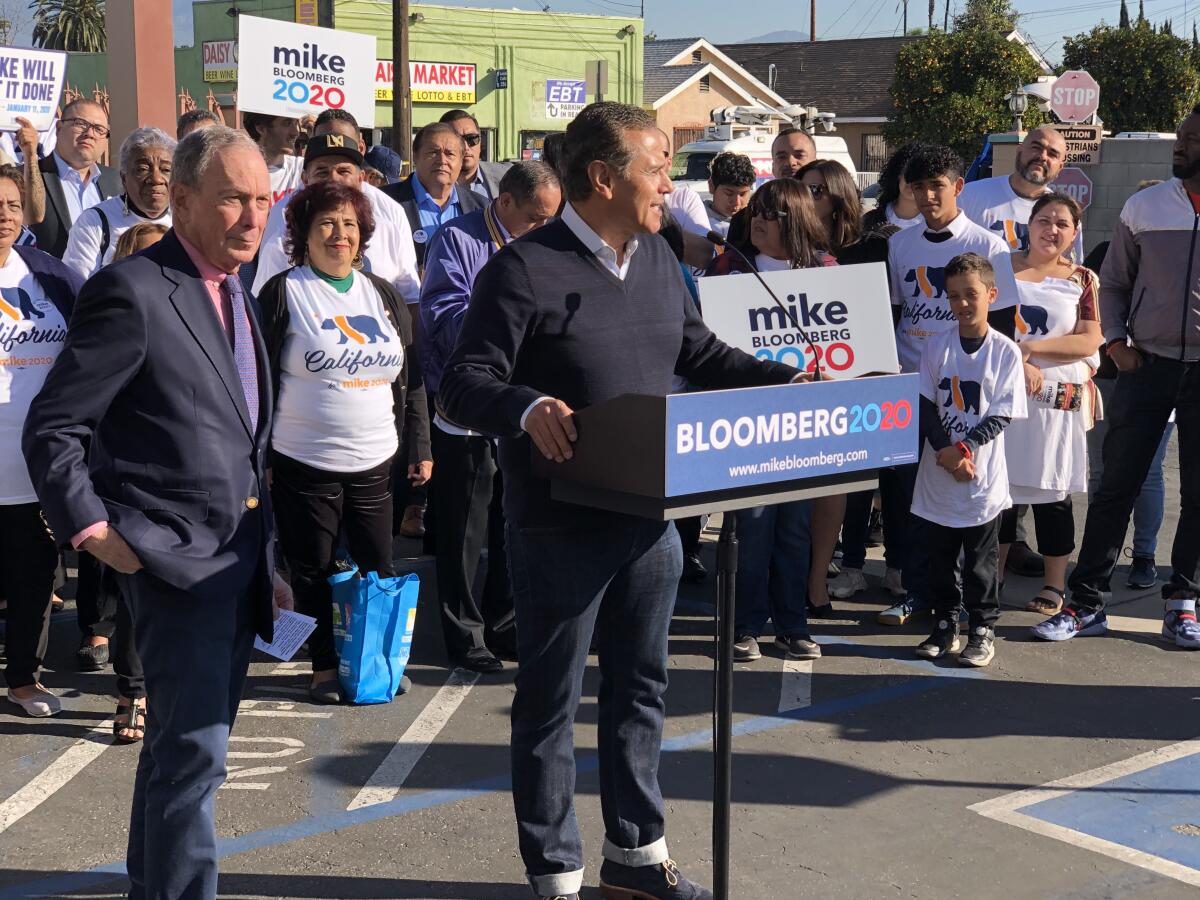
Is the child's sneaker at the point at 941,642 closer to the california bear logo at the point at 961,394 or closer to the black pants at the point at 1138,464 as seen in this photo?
the black pants at the point at 1138,464

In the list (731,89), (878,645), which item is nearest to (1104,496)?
(878,645)

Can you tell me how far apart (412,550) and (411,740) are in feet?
9.79

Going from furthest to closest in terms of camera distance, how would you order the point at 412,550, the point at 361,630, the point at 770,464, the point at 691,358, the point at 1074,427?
1. the point at 412,550
2. the point at 1074,427
3. the point at 361,630
4. the point at 691,358
5. the point at 770,464

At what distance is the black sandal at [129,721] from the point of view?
5.07m

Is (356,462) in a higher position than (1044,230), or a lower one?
lower

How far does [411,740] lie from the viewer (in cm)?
511

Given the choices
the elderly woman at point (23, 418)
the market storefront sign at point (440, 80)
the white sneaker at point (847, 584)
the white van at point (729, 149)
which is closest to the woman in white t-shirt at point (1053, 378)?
the white sneaker at point (847, 584)

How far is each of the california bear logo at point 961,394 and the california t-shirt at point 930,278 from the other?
0.32 m

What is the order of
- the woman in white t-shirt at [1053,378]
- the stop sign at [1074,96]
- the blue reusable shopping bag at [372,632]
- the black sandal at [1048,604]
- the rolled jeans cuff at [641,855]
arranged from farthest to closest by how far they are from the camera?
the stop sign at [1074,96], the black sandal at [1048,604], the woman in white t-shirt at [1053,378], the blue reusable shopping bag at [372,632], the rolled jeans cuff at [641,855]

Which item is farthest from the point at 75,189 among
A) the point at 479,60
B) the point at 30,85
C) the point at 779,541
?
the point at 479,60

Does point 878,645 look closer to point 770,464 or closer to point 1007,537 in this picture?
point 1007,537

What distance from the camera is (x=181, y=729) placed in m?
3.19

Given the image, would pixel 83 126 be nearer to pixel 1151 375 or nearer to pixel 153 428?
pixel 153 428

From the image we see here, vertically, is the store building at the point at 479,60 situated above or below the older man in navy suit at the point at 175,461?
above
